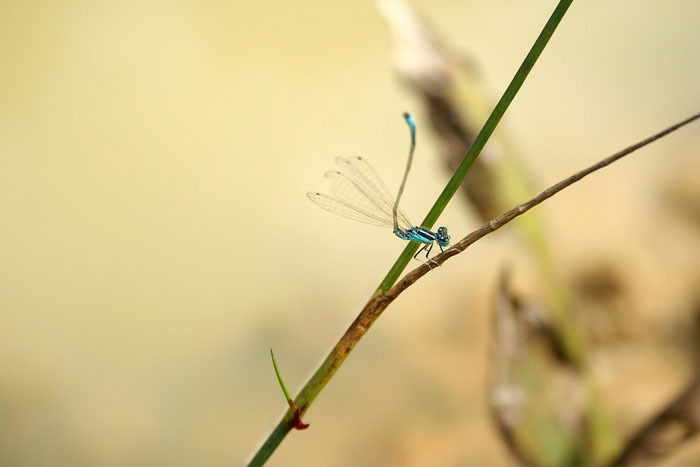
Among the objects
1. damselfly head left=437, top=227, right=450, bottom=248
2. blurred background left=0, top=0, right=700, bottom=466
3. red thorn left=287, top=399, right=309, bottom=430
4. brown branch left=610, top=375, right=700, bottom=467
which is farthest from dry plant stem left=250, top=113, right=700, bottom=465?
blurred background left=0, top=0, right=700, bottom=466

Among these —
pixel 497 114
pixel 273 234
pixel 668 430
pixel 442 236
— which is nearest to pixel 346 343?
pixel 497 114

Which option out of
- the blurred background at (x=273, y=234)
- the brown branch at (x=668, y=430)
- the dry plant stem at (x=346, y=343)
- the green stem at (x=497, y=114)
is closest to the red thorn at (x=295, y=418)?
the dry plant stem at (x=346, y=343)

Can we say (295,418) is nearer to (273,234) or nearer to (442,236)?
(442,236)

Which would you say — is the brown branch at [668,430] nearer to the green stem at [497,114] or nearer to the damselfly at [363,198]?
the damselfly at [363,198]

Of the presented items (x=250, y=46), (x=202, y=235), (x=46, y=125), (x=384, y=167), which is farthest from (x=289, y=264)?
(x=46, y=125)

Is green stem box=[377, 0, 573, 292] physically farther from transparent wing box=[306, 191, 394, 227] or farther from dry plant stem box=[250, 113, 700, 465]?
transparent wing box=[306, 191, 394, 227]

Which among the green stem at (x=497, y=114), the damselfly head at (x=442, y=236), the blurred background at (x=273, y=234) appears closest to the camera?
the green stem at (x=497, y=114)
